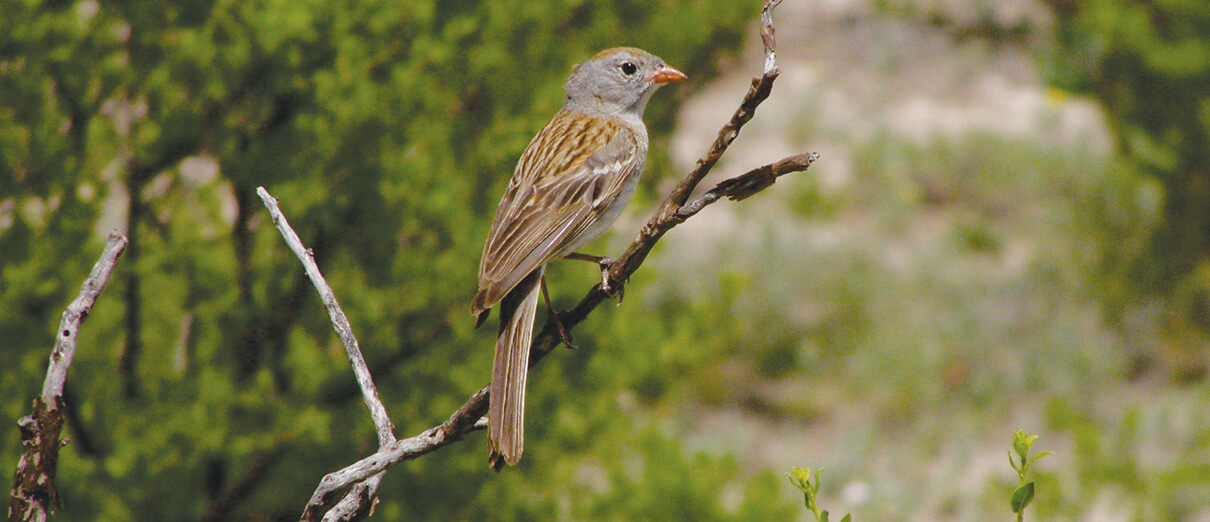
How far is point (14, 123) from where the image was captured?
3.55m

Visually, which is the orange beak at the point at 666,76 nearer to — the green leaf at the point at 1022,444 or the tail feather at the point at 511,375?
the tail feather at the point at 511,375

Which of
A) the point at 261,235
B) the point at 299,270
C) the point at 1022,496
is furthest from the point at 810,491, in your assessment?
the point at 261,235

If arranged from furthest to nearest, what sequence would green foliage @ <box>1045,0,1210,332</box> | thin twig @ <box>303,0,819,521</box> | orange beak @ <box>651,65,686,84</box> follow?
green foliage @ <box>1045,0,1210,332</box> < orange beak @ <box>651,65,686,84</box> < thin twig @ <box>303,0,819,521</box>

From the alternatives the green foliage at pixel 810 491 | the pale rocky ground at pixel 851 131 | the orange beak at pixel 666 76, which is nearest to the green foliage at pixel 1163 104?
the pale rocky ground at pixel 851 131

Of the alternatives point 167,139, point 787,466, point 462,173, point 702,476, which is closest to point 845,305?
point 787,466

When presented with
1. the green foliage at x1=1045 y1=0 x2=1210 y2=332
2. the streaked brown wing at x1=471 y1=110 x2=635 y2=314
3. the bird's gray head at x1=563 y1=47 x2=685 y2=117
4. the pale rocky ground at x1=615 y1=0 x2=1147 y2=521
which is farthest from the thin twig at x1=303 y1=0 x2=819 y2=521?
the green foliage at x1=1045 y1=0 x2=1210 y2=332

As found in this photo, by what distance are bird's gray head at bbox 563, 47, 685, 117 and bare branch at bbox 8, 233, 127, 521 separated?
1624mm

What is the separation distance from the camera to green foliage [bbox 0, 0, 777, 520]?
12.0ft

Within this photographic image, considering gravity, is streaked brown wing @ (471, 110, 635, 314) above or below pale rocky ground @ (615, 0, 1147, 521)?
below

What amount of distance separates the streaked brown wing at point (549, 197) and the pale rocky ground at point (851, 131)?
3357 millimetres

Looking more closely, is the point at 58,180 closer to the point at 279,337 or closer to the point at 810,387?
the point at 279,337

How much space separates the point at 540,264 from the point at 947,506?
6.54 m

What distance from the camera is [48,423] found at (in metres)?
1.59

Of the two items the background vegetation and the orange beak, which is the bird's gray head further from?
the background vegetation
